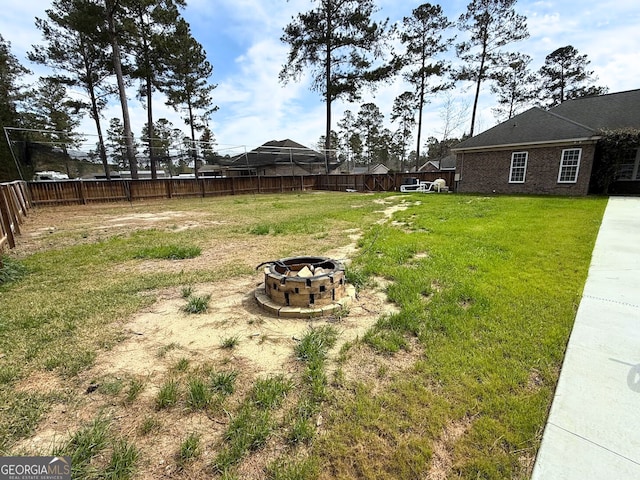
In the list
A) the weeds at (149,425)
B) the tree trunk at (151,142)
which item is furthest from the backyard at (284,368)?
the tree trunk at (151,142)

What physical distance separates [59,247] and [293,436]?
21.5 ft

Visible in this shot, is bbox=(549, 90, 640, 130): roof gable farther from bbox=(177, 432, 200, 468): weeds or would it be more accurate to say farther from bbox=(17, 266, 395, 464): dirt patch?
bbox=(177, 432, 200, 468): weeds

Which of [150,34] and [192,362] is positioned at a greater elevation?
[150,34]

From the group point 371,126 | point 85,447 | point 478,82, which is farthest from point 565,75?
point 85,447

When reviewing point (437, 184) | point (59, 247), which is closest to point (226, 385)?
point (59, 247)

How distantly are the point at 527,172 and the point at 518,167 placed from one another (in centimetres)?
51

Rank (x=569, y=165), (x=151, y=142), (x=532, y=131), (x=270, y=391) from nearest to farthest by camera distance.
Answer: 1. (x=270, y=391)
2. (x=569, y=165)
3. (x=532, y=131)
4. (x=151, y=142)

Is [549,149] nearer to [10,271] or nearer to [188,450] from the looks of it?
[188,450]

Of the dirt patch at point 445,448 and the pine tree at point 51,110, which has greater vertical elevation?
the pine tree at point 51,110

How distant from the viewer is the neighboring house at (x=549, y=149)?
12.5 meters

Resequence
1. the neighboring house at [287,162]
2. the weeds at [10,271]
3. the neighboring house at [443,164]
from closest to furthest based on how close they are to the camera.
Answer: the weeds at [10,271], the neighboring house at [287,162], the neighboring house at [443,164]

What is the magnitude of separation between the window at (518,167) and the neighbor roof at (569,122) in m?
0.66

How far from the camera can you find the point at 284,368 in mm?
2012

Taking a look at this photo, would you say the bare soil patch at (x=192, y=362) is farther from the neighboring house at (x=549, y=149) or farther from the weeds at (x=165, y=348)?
the neighboring house at (x=549, y=149)
